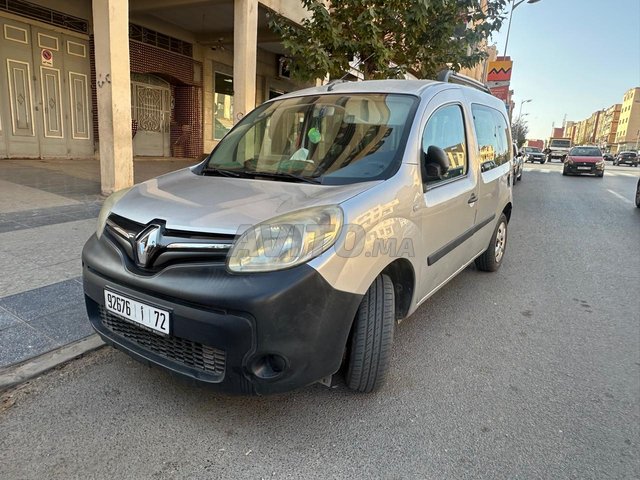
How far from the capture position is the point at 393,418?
2.44 m

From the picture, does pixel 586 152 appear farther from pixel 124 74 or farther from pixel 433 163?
pixel 433 163

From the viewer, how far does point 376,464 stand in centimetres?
210

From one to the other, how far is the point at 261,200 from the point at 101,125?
608 cm

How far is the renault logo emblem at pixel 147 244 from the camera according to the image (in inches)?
84.9

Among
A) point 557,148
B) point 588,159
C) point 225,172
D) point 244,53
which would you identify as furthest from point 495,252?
point 557,148

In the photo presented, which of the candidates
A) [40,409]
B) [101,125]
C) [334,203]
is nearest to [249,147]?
[334,203]

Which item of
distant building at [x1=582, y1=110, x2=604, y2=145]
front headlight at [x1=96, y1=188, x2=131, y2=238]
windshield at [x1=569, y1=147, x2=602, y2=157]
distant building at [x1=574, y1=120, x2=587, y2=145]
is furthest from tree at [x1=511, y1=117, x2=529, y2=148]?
distant building at [x1=574, y1=120, x2=587, y2=145]

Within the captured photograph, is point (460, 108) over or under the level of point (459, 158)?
over

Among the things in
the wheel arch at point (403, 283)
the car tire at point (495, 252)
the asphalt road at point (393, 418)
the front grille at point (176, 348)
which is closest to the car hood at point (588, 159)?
the car tire at point (495, 252)

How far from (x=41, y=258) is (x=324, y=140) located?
3.26m

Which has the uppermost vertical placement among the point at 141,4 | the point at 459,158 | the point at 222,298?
the point at 141,4

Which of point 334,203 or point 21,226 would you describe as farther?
point 21,226

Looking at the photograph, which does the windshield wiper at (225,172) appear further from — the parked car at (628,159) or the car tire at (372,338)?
the parked car at (628,159)

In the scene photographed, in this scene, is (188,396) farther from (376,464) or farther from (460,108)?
(460,108)
